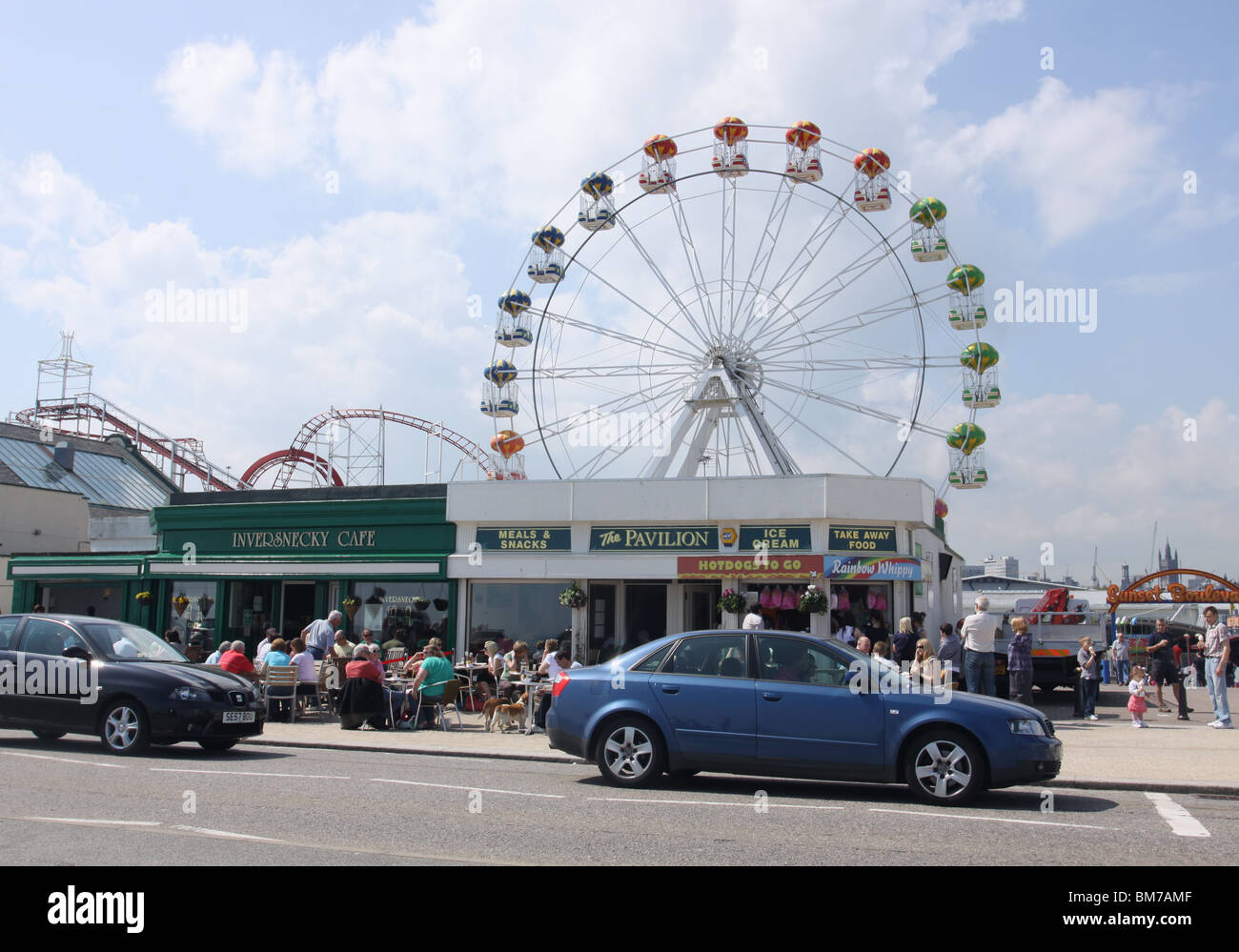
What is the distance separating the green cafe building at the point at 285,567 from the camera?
2228 cm

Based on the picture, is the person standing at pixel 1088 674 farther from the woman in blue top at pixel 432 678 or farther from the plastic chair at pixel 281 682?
the plastic chair at pixel 281 682

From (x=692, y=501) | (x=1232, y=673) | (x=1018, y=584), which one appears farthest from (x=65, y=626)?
(x=1018, y=584)

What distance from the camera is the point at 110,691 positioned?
11641 millimetres

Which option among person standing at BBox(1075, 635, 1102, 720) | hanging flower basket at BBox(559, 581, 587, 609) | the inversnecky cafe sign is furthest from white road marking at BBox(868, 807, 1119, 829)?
the inversnecky cafe sign

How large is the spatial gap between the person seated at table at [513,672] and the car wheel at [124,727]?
6077 mm

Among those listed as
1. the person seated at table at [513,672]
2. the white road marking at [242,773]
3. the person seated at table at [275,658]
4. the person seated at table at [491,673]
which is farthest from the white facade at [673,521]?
the white road marking at [242,773]

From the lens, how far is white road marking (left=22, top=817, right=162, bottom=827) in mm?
7604

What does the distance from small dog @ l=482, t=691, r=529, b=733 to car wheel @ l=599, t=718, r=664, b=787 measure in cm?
540

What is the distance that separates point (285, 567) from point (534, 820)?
16503 millimetres

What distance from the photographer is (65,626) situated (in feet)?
39.8

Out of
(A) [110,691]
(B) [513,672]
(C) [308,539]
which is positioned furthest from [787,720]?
(C) [308,539]

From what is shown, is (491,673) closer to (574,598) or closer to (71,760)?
(574,598)

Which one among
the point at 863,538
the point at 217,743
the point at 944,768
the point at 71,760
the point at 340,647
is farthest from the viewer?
the point at 863,538
